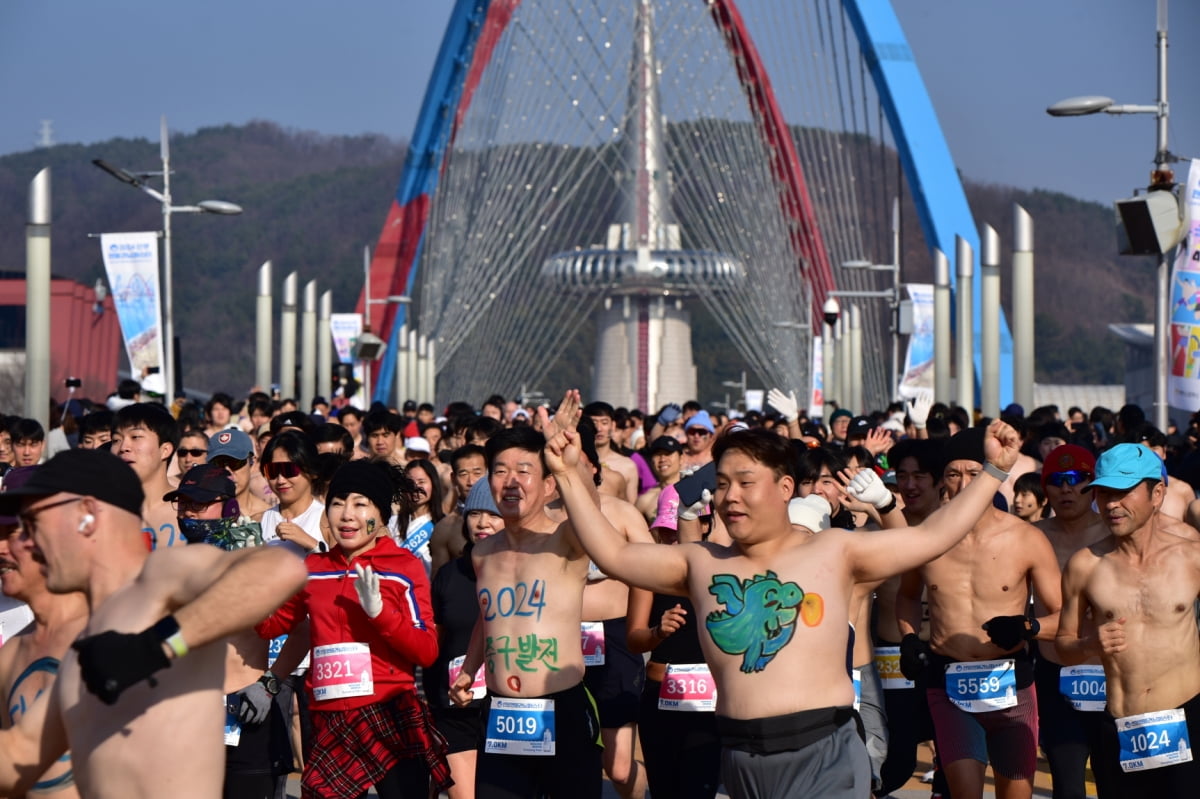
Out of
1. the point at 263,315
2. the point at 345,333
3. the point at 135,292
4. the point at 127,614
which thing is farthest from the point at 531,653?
the point at 345,333

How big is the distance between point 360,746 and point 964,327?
68.9ft

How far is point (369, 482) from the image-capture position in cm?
661

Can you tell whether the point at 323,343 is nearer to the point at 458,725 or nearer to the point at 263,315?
the point at 263,315

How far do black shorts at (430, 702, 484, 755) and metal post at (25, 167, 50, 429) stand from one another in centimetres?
1021

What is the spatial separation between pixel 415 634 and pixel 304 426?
17.9 feet

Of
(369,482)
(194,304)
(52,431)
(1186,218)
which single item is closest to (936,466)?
(369,482)

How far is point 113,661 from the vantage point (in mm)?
Answer: 3705

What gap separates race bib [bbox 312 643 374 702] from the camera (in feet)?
21.1

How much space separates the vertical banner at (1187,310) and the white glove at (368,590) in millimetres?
10455

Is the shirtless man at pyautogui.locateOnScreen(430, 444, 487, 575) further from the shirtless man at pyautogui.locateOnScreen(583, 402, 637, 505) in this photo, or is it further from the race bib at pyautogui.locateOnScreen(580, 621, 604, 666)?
the shirtless man at pyautogui.locateOnScreen(583, 402, 637, 505)

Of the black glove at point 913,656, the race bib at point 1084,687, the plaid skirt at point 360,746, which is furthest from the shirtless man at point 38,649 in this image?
the race bib at point 1084,687

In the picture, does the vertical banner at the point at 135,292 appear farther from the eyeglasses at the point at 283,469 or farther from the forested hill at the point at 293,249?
the forested hill at the point at 293,249

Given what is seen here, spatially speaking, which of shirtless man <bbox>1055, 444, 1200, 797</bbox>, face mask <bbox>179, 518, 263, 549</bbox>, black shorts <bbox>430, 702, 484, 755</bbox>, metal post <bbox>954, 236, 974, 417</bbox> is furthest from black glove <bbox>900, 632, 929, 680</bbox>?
metal post <bbox>954, 236, 974, 417</bbox>

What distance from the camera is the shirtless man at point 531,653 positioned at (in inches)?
259
